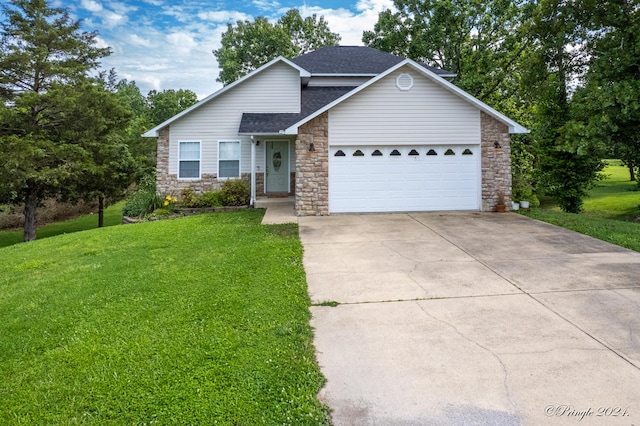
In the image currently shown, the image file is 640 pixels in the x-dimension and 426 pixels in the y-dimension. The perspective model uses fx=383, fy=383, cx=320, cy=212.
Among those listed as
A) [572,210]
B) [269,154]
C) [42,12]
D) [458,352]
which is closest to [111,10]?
[42,12]

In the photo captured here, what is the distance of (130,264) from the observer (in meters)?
A: 7.10

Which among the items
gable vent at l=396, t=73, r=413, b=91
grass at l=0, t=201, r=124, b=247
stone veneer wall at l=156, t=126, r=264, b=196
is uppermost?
gable vent at l=396, t=73, r=413, b=91

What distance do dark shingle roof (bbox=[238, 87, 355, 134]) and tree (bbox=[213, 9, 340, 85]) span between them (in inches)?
675

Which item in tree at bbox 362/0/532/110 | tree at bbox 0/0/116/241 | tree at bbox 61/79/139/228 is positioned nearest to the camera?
tree at bbox 0/0/116/241

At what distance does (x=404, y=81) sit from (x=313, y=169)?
152 inches

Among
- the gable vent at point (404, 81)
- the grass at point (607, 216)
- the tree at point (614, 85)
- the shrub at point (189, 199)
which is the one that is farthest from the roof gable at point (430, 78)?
the shrub at point (189, 199)

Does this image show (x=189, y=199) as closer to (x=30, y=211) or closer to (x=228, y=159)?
(x=228, y=159)

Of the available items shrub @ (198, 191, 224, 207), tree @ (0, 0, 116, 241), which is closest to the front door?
shrub @ (198, 191, 224, 207)

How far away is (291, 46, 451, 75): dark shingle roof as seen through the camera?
17156mm

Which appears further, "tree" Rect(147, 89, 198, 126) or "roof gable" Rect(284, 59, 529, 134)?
"tree" Rect(147, 89, 198, 126)

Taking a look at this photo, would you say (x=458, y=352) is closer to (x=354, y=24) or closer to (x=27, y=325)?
(x=27, y=325)

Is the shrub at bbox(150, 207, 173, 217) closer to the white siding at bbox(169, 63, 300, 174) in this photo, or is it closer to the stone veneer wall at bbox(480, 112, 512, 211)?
the white siding at bbox(169, 63, 300, 174)

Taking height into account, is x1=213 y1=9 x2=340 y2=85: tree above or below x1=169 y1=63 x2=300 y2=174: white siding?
above

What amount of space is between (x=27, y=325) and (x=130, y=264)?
8.52ft
